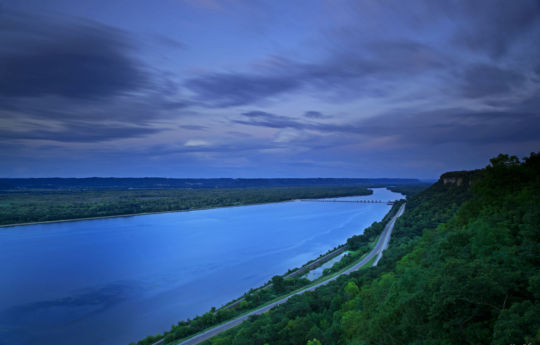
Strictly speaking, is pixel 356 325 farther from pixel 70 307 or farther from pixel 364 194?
pixel 364 194

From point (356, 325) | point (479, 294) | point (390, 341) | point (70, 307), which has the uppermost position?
point (479, 294)

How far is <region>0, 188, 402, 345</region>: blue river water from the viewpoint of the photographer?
19625mm

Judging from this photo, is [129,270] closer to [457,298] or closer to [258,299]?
[258,299]

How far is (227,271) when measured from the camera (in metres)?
29.7

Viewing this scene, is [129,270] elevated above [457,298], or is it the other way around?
[457,298]

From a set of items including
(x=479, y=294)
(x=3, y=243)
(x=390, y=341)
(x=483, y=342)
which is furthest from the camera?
(x=3, y=243)

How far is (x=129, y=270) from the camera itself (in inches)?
1217

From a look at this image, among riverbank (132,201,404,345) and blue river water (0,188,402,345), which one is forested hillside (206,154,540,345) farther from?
blue river water (0,188,402,345)

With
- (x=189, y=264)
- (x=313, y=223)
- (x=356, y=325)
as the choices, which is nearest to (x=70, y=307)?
(x=189, y=264)

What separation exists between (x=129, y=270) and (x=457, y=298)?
104 ft

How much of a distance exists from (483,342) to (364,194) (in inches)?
5113

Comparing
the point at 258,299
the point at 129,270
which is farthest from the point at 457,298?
the point at 129,270

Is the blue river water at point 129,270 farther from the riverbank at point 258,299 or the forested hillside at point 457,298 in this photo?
the forested hillside at point 457,298

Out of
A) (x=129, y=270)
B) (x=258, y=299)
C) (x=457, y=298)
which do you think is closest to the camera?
(x=457, y=298)
